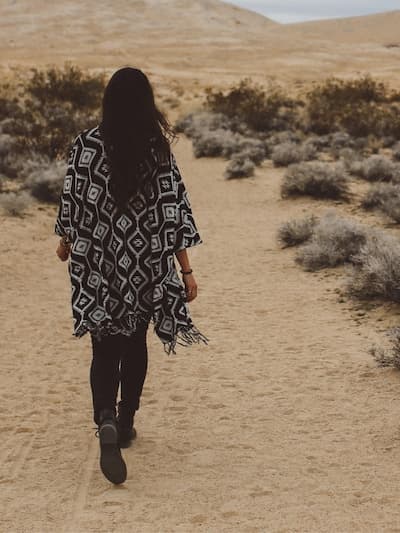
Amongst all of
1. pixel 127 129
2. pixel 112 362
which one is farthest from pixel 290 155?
pixel 127 129

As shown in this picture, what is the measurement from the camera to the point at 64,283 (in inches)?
358

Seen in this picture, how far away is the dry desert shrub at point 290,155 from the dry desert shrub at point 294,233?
8.06m

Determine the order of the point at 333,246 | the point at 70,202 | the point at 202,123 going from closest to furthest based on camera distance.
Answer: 1. the point at 70,202
2. the point at 333,246
3. the point at 202,123

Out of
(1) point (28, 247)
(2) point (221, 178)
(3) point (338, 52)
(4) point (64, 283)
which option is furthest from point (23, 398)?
(3) point (338, 52)

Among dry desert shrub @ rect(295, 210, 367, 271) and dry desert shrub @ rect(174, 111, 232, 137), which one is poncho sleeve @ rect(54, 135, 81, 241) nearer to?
dry desert shrub @ rect(295, 210, 367, 271)

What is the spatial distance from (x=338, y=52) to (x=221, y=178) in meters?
59.3

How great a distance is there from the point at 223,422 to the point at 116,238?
1732 mm

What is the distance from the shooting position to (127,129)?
363 centimetres

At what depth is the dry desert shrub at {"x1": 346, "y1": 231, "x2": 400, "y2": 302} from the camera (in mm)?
7402

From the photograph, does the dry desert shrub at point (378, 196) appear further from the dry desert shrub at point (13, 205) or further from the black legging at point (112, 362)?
the black legging at point (112, 362)

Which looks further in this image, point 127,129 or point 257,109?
point 257,109

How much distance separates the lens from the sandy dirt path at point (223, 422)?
11.8 ft

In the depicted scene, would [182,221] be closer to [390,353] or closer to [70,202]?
[70,202]

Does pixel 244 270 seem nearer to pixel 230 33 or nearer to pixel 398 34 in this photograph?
pixel 230 33
